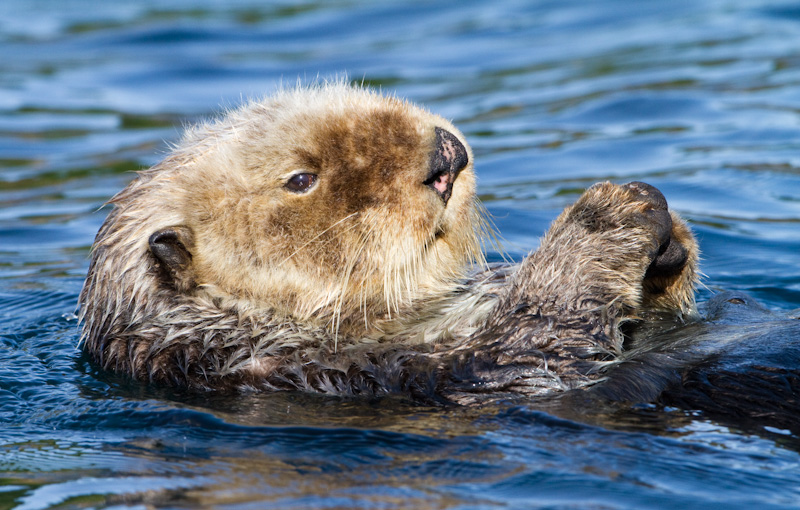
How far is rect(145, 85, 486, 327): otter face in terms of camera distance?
3.79 metres

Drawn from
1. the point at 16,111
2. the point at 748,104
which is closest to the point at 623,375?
the point at 748,104

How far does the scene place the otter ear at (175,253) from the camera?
3.93m

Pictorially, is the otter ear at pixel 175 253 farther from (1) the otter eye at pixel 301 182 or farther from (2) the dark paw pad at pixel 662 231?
(2) the dark paw pad at pixel 662 231

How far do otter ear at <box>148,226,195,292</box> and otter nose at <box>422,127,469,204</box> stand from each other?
3.34 ft

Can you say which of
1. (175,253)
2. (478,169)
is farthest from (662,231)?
(478,169)

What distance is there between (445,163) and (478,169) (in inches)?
211

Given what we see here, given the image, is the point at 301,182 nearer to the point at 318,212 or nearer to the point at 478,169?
the point at 318,212

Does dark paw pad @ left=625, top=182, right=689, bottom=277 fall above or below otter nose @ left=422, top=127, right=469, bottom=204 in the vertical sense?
below

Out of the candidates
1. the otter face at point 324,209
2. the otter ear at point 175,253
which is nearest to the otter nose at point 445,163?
the otter face at point 324,209

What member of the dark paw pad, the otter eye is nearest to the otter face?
the otter eye

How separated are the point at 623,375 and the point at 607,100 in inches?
285

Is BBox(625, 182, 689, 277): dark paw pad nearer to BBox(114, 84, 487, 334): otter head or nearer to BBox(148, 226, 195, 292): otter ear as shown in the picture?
BBox(114, 84, 487, 334): otter head

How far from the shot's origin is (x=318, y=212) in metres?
3.86

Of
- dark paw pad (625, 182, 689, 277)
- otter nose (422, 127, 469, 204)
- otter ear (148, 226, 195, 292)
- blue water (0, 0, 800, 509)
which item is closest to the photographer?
blue water (0, 0, 800, 509)
